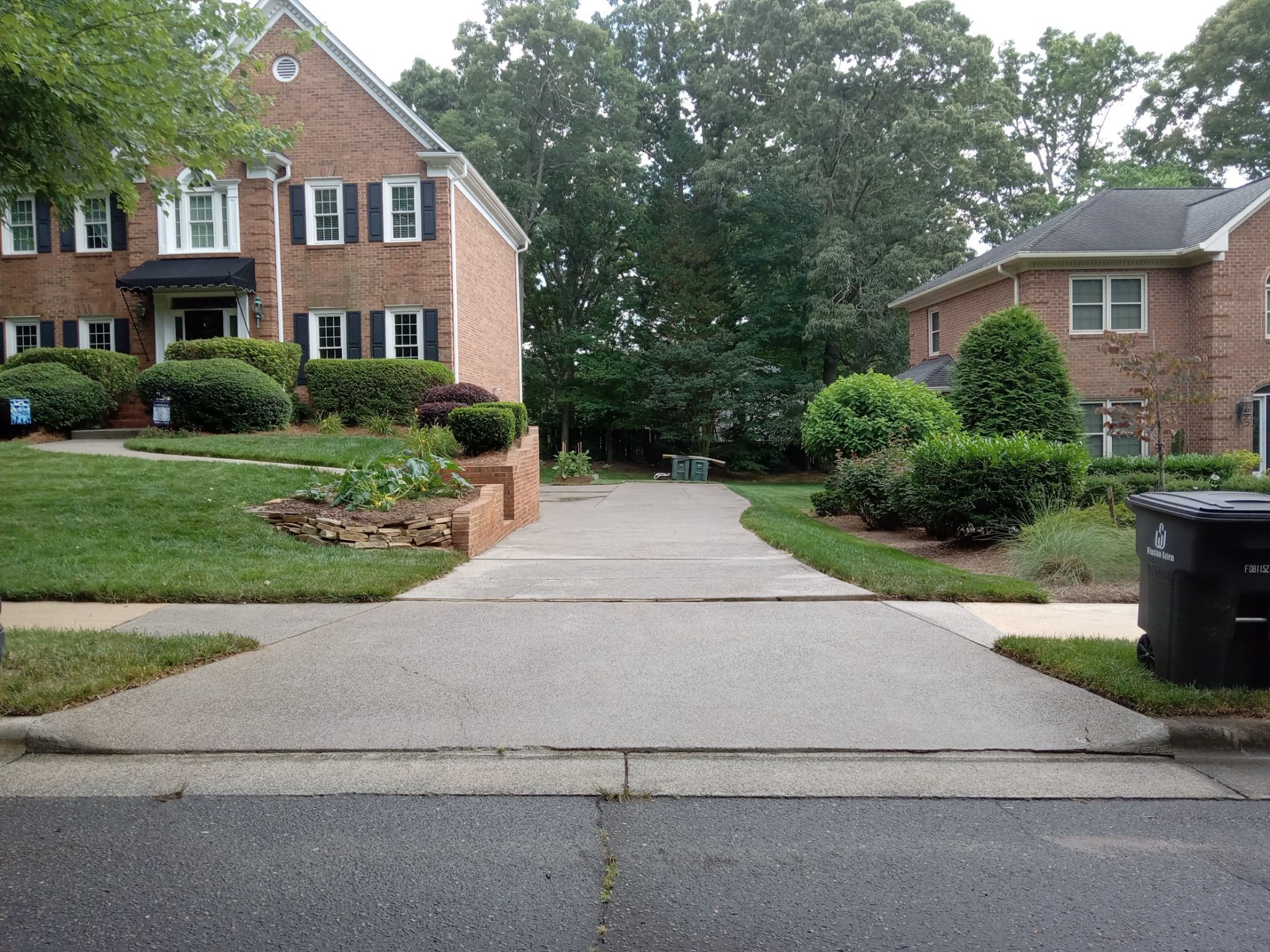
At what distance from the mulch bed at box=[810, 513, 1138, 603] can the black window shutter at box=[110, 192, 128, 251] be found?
19.4 metres

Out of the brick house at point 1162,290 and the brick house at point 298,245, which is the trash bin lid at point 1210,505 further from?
the brick house at point 298,245

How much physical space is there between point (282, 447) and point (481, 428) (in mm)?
4182

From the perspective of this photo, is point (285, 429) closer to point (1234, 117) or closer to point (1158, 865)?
point (1158, 865)

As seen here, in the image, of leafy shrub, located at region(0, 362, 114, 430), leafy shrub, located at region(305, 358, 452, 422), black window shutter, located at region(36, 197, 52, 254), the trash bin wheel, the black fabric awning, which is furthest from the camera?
black window shutter, located at region(36, 197, 52, 254)

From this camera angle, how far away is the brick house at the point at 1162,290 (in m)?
22.8

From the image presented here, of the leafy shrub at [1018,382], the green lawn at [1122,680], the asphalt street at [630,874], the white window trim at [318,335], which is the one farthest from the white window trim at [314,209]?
the asphalt street at [630,874]

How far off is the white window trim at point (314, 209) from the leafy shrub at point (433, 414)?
8133mm

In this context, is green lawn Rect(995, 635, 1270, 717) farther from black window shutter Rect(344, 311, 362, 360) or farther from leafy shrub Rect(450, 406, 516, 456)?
black window shutter Rect(344, 311, 362, 360)

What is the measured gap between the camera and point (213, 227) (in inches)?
938

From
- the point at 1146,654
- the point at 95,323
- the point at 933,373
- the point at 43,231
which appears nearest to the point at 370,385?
the point at 95,323

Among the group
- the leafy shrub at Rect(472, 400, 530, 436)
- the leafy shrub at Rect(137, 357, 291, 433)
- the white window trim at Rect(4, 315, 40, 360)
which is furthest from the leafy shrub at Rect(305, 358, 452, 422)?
the white window trim at Rect(4, 315, 40, 360)

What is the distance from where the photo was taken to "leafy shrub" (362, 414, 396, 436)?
19359mm

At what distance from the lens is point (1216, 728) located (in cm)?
497

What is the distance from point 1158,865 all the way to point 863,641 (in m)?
3.27
